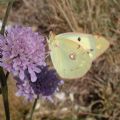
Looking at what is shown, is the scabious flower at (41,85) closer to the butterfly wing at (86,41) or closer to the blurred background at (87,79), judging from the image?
the butterfly wing at (86,41)

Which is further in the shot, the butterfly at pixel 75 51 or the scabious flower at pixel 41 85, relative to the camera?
the butterfly at pixel 75 51

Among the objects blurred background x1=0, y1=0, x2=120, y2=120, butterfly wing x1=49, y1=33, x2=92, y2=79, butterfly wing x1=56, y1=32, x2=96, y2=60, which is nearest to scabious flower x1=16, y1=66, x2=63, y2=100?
butterfly wing x1=49, y1=33, x2=92, y2=79

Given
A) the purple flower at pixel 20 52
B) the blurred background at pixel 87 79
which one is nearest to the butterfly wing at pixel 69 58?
the purple flower at pixel 20 52

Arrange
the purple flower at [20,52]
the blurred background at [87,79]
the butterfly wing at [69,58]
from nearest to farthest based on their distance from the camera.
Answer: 1. the purple flower at [20,52]
2. the butterfly wing at [69,58]
3. the blurred background at [87,79]

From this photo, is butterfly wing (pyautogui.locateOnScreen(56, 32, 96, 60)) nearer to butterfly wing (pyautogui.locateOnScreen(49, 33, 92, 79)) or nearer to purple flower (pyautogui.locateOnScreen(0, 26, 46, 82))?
butterfly wing (pyautogui.locateOnScreen(49, 33, 92, 79))

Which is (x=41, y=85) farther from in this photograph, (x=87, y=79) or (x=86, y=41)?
(x=87, y=79)

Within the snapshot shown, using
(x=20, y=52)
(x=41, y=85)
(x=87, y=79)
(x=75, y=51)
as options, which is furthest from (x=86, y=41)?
(x=87, y=79)

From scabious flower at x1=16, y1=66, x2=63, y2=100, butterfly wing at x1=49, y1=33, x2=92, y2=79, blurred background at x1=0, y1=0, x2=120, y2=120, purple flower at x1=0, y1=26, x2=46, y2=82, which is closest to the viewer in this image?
purple flower at x1=0, y1=26, x2=46, y2=82
